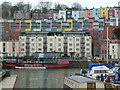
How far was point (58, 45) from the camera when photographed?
251 feet

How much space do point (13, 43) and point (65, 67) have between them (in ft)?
52.9

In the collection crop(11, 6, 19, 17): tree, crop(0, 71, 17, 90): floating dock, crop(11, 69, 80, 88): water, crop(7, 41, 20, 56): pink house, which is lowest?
crop(11, 69, 80, 88): water

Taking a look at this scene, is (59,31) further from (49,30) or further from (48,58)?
(48,58)

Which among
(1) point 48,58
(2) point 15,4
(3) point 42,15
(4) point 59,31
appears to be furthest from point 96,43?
(2) point 15,4

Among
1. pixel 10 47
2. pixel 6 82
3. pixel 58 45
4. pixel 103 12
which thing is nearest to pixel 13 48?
pixel 10 47

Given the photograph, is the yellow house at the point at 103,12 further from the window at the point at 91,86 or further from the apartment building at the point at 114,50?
the window at the point at 91,86

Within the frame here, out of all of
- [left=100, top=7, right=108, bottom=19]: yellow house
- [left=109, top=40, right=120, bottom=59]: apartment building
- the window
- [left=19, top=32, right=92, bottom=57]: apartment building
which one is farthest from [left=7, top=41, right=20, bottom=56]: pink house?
the window

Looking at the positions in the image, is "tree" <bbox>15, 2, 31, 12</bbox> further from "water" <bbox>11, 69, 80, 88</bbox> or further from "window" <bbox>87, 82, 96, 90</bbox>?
"window" <bbox>87, 82, 96, 90</bbox>

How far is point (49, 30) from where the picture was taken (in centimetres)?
8156

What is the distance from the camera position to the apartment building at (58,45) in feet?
251

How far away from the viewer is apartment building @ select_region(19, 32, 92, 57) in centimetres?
7644

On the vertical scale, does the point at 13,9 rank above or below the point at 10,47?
above

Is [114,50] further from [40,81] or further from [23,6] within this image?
[23,6]

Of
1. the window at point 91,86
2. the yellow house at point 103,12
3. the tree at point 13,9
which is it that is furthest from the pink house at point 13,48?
the window at point 91,86
